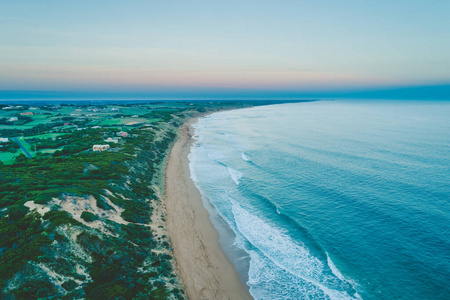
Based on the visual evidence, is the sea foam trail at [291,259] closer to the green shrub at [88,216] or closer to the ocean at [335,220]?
the ocean at [335,220]

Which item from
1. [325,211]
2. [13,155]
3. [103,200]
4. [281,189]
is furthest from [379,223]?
[13,155]

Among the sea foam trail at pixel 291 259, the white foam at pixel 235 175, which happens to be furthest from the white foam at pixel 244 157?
the sea foam trail at pixel 291 259

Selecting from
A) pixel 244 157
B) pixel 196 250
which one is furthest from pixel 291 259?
pixel 244 157

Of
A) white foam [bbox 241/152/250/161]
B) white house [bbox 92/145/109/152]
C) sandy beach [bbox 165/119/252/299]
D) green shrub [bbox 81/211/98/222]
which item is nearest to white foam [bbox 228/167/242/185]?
sandy beach [bbox 165/119/252/299]

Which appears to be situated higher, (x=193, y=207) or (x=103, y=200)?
(x=103, y=200)

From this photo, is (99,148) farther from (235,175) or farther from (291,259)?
(291,259)

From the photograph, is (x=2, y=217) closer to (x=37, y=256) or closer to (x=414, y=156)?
(x=37, y=256)

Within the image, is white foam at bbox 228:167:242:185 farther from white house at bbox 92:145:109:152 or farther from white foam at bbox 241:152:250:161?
white house at bbox 92:145:109:152
